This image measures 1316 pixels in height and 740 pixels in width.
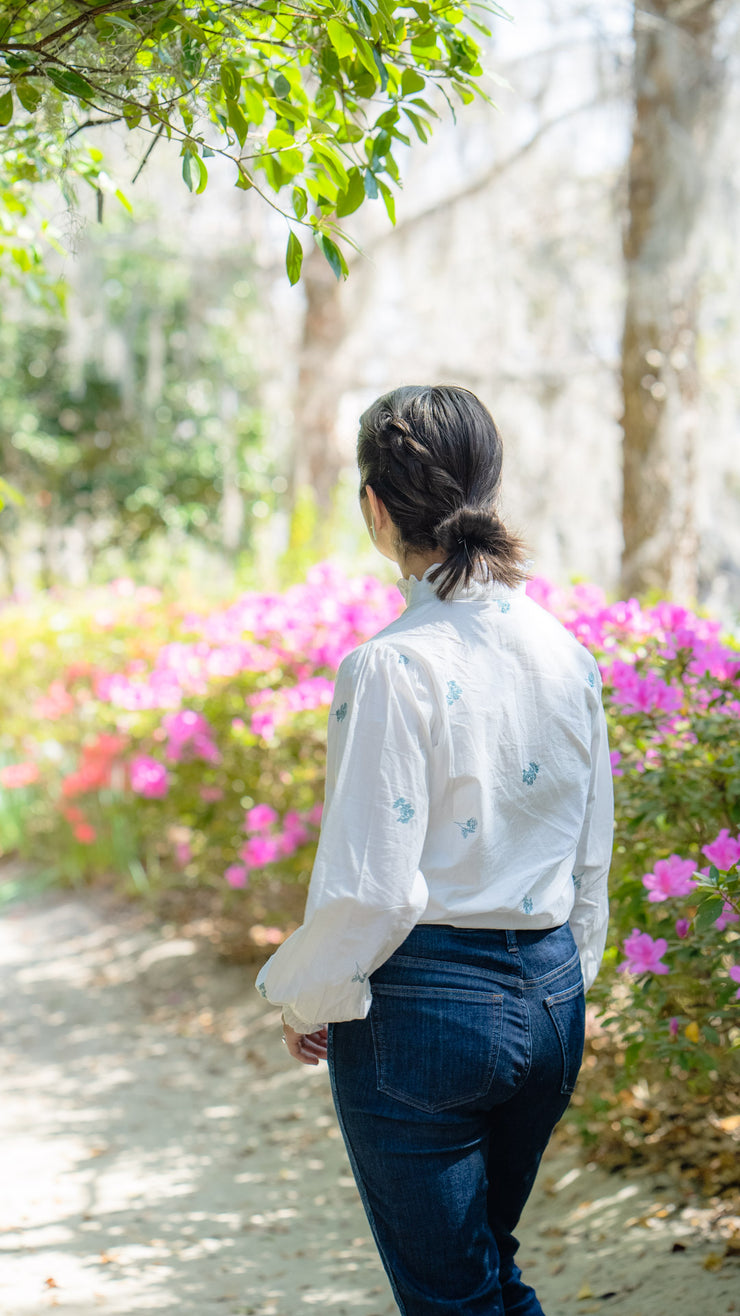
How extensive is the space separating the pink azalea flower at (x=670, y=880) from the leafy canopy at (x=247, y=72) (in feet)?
4.09

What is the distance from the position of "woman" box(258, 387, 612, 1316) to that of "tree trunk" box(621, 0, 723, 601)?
14.8 feet

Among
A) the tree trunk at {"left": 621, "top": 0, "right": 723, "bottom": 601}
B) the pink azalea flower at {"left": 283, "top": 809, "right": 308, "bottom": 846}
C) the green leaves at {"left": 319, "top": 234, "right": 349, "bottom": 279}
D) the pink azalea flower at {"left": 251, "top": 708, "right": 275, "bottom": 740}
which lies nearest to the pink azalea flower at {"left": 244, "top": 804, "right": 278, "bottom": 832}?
the pink azalea flower at {"left": 283, "top": 809, "right": 308, "bottom": 846}

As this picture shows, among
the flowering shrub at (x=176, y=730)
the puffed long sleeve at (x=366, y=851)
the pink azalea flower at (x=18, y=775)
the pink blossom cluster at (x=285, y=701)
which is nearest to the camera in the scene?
the puffed long sleeve at (x=366, y=851)

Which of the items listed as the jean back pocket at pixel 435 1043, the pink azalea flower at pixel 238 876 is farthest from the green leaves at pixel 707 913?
the pink azalea flower at pixel 238 876

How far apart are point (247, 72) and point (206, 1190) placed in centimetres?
294

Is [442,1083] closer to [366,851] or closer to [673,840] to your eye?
[366,851]

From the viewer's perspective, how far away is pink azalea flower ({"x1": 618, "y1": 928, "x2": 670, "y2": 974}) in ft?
7.22

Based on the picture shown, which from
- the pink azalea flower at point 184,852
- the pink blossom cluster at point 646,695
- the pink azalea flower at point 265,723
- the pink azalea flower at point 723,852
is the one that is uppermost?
the pink blossom cluster at point 646,695

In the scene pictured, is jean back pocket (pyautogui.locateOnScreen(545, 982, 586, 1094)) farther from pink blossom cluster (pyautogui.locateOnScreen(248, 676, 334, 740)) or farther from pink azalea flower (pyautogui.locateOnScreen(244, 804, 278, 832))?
pink azalea flower (pyautogui.locateOnScreen(244, 804, 278, 832))

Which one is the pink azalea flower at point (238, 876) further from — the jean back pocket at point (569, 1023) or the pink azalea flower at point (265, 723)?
the jean back pocket at point (569, 1023)

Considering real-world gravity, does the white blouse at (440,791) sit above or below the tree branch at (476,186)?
below

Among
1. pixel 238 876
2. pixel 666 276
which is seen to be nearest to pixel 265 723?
pixel 238 876

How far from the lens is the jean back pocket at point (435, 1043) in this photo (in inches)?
55.7

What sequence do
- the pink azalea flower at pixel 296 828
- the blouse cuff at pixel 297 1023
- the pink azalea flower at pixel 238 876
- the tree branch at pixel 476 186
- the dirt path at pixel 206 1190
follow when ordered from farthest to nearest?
the tree branch at pixel 476 186
the pink azalea flower at pixel 238 876
the pink azalea flower at pixel 296 828
the dirt path at pixel 206 1190
the blouse cuff at pixel 297 1023
